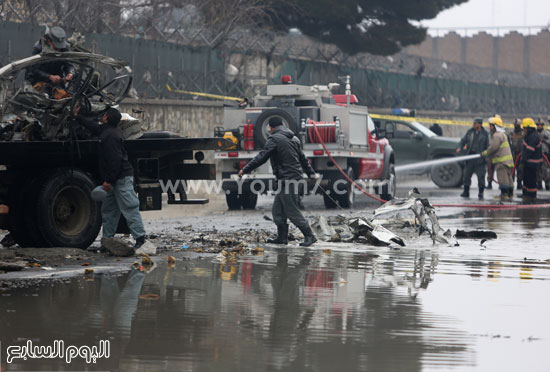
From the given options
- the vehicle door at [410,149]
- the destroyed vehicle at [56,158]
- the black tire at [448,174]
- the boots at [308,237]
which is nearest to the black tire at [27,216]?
the destroyed vehicle at [56,158]

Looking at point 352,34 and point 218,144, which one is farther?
point 352,34

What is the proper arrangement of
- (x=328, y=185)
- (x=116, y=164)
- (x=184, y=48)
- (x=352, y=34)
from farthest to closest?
(x=352, y=34), (x=184, y=48), (x=328, y=185), (x=116, y=164)

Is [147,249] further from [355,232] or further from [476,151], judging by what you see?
[476,151]

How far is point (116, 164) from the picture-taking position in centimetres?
1161

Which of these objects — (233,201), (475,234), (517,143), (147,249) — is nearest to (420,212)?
(475,234)

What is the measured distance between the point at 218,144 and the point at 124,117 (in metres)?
1.24

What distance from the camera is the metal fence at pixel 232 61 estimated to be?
26.9m

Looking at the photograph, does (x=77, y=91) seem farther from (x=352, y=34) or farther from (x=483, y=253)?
(x=352, y=34)

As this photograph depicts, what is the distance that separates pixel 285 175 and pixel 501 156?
12.0 metres

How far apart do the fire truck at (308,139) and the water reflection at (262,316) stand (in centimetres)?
858

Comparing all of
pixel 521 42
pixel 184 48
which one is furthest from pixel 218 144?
pixel 521 42

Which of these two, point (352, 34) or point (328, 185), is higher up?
point (352, 34)

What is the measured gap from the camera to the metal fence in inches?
1059

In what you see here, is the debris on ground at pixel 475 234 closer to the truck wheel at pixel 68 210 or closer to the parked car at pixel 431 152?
the truck wheel at pixel 68 210
